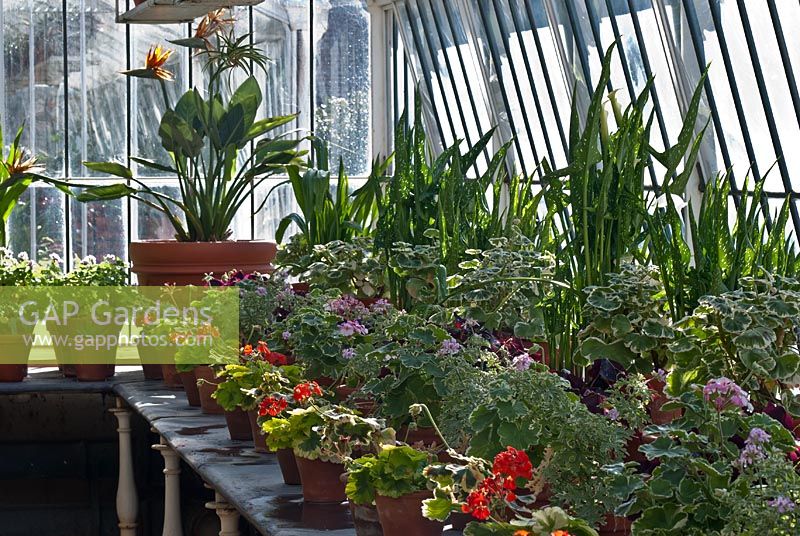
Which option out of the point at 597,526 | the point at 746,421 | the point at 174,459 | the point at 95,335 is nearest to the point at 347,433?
the point at 597,526

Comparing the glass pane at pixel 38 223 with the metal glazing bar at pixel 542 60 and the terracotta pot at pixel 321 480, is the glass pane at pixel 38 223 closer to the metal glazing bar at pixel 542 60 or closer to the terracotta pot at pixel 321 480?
the metal glazing bar at pixel 542 60

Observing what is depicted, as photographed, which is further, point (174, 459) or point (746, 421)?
point (174, 459)

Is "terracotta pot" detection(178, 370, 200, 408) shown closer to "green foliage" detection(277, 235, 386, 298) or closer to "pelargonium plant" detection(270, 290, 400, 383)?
"green foliage" detection(277, 235, 386, 298)

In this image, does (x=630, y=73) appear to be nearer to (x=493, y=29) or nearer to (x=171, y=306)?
(x=493, y=29)

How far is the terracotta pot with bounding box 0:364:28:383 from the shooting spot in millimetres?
5043

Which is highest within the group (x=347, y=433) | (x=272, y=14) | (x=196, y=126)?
(x=272, y=14)

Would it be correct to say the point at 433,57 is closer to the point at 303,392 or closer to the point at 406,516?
the point at 303,392

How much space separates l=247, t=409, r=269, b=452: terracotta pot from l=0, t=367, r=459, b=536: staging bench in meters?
0.02

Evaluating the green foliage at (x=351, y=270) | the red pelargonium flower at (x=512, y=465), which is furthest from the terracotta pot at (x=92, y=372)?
the red pelargonium flower at (x=512, y=465)

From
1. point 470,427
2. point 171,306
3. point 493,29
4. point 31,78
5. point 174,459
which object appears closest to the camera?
point 470,427

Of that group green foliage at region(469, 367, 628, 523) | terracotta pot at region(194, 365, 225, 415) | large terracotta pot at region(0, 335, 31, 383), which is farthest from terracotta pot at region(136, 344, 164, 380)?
green foliage at region(469, 367, 628, 523)

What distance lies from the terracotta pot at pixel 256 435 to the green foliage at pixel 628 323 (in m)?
0.90

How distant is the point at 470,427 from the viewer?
1.97m

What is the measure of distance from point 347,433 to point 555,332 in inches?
37.8
